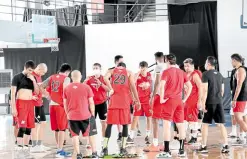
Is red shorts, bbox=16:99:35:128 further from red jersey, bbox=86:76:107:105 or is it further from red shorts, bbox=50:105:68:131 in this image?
red jersey, bbox=86:76:107:105

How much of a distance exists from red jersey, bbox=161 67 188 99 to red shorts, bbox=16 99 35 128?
8.34 feet

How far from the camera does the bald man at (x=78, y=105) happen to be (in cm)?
741

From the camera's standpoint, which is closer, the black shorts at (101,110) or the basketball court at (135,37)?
the black shorts at (101,110)

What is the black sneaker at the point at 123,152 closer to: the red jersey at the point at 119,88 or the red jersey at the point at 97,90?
the red jersey at the point at 119,88

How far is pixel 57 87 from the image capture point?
8570 millimetres

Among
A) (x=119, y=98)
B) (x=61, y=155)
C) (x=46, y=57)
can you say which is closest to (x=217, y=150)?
(x=119, y=98)

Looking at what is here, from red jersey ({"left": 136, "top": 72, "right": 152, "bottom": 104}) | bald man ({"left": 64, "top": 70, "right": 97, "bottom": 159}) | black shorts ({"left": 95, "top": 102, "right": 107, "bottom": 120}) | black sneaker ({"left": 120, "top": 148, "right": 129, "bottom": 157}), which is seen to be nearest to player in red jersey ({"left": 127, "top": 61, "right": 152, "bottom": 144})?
red jersey ({"left": 136, "top": 72, "right": 152, "bottom": 104})

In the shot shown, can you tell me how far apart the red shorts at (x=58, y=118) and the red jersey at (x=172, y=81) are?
6.64ft

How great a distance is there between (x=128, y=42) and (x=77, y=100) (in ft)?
31.6

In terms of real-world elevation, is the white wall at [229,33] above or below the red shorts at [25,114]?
above

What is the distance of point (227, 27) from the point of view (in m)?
17.5

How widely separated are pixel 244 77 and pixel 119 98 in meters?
2.72

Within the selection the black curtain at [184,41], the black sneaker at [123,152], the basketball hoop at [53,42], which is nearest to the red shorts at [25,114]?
the black sneaker at [123,152]

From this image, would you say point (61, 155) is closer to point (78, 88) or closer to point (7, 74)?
A: point (78, 88)
